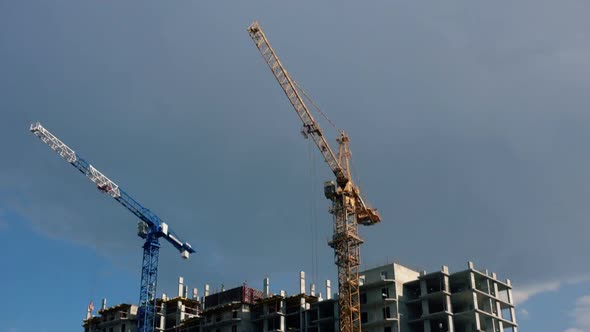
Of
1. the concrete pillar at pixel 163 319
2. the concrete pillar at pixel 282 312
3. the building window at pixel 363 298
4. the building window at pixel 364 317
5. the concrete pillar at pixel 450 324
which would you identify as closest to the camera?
the concrete pillar at pixel 450 324

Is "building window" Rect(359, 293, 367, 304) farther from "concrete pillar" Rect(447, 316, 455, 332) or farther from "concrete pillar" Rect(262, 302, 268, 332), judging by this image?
"concrete pillar" Rect(262, 302, 268, 332)

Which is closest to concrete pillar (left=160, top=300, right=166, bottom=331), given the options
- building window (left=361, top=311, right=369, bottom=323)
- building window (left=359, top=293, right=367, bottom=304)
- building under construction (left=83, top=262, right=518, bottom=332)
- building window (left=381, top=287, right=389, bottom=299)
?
building under construction (left=83, top=262, right=518, bottom=332)

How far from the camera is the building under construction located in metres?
119

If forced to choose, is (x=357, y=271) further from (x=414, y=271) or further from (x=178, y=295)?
(x=178, y=295)

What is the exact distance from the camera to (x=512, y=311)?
129 m

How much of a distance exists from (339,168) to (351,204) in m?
8.31

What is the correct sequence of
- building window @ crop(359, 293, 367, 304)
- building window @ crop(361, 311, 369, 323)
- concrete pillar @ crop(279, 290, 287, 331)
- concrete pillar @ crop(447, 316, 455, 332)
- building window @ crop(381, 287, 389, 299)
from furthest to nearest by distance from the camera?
concrete pillar @ crop(279, 290, 287, 331)
building window @ crop(359, 293, 367, 304)
building window @ crop(361, 311, 369, 323)
building window @ crop(381, 287, 389, 299)
concrete pillar @ crop(447, 316, 455, 332)

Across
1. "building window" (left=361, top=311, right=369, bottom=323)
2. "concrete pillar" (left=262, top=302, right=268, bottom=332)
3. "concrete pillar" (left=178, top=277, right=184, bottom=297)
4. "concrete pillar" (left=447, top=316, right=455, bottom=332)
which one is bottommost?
"concrete pillar" (left=447, top=316, right=455, bottom=332)

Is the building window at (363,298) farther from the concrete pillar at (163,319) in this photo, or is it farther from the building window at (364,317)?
the concrete pillar at (163,319)

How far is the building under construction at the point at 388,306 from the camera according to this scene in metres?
119

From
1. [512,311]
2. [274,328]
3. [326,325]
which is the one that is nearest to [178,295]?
[274,328]

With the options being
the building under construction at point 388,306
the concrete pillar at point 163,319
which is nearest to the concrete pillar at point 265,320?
the building under construction at point 388,306

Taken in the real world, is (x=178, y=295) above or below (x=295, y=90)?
below

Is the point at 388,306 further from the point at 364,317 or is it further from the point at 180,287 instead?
the point at 180,287
